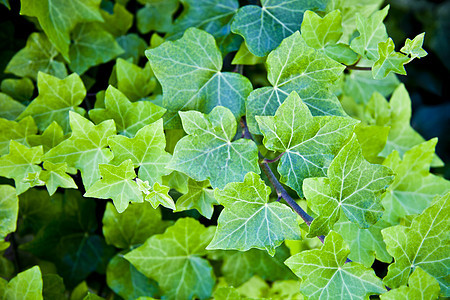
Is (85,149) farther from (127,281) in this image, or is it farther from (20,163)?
(127,281)

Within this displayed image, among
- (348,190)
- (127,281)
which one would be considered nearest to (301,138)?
(348,190)

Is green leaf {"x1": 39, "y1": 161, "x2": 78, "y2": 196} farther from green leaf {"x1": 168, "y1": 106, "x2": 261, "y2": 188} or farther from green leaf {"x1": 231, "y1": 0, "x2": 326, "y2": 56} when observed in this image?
green leaf {"x1": 231, "y1": 0, "x2": 326, "y2": 56}

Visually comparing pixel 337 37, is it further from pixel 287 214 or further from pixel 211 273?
pixel 211 273

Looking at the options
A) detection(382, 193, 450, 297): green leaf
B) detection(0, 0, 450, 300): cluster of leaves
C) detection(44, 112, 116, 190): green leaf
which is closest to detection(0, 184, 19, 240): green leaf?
detection(0, 0, 450, 300): cluster of leaves

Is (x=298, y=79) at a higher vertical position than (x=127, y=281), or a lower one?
higher

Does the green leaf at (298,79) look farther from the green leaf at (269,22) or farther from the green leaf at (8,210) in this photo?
the green leaf at (8,210)
